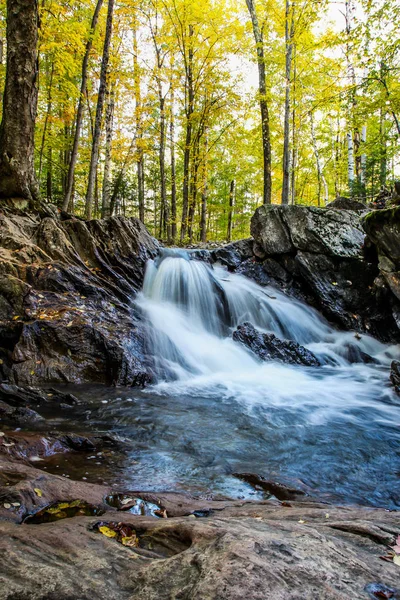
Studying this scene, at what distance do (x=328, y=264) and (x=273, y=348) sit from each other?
3610 millimetres

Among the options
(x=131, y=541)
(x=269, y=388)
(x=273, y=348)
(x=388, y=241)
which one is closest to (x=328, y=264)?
(x=388, y=241)

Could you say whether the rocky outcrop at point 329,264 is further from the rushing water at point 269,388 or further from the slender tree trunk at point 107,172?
the slender tree trunk at point 107,172

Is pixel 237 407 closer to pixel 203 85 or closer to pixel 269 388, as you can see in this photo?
pixel 269 388

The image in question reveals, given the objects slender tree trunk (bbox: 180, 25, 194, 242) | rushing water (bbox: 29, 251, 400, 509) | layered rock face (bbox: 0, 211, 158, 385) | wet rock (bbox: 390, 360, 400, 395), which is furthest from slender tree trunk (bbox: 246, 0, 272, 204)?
wet rock (bbox: 390, 360, 400, 395)

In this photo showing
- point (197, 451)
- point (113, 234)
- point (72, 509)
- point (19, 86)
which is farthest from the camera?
point (113, 234)

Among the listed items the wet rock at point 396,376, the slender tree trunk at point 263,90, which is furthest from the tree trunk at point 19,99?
the wet rock at point 396,376

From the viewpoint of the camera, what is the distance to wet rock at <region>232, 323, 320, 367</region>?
26.2ft

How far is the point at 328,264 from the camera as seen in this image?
1016cm

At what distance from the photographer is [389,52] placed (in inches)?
368

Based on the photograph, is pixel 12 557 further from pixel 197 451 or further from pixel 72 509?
pixel 197 451

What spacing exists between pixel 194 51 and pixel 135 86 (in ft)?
10.9

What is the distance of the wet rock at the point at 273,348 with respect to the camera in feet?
26.2

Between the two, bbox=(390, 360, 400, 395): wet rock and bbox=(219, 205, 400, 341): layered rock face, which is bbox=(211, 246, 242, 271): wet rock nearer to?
bbox=(219, 205, 400, 341): layered rock face

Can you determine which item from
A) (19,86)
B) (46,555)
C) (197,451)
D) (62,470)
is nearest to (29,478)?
(62,470)
